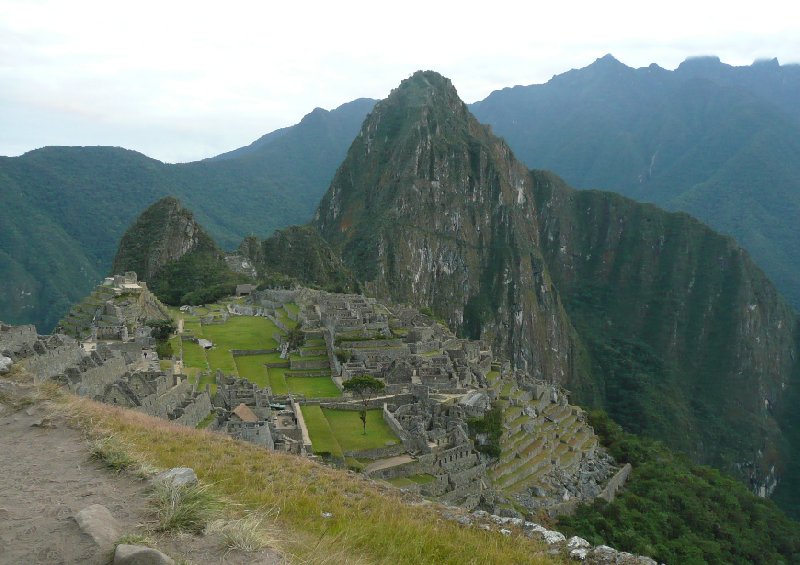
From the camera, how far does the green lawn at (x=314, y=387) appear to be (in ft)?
92.6

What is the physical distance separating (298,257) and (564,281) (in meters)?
96.7

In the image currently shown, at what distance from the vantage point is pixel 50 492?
20.7 feet

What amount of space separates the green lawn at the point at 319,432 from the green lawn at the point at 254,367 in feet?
13.3

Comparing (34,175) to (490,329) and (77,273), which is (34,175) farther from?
(490,329)

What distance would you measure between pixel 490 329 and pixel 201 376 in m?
100

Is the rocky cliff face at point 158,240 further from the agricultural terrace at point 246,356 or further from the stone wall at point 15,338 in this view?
the stone wall at point 15,338

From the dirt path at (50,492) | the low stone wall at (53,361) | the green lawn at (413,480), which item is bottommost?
the green lawn at (413,480)

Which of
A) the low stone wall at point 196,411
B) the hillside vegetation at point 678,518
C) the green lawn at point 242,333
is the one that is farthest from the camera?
the green lawn at point 242,333

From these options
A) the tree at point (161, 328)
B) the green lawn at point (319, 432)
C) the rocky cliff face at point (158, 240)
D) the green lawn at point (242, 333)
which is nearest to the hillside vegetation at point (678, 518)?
the green lawn at point (319, 432)

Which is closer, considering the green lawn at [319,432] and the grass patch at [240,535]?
the grass patch at [240,535]

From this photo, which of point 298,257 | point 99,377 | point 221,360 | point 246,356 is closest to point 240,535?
point 99,377

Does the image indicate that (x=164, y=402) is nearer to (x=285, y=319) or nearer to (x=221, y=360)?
(x=221, y=360)

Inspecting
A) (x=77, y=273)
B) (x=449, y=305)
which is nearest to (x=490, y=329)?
(x=449, y=305)

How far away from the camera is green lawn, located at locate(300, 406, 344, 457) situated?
20430mm
